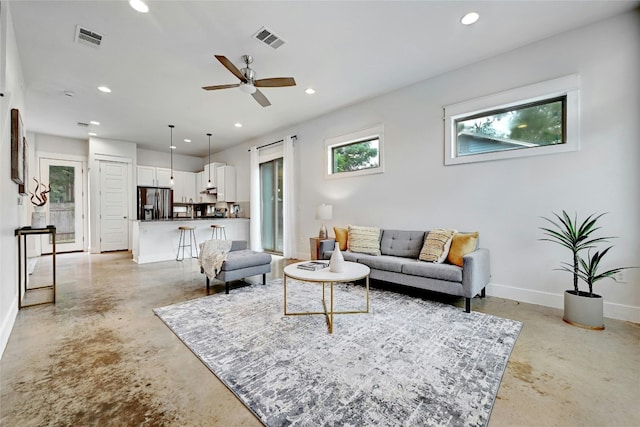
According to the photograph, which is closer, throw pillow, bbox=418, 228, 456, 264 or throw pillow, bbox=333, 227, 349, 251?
throw pillow, bbox=418, 228, 456, 264

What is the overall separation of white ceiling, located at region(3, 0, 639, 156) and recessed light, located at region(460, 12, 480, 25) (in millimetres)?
62

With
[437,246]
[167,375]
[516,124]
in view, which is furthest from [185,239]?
[516,124]

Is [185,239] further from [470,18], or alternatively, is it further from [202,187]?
[470,18]

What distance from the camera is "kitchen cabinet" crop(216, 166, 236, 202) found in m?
7.93

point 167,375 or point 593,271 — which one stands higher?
point 593,271

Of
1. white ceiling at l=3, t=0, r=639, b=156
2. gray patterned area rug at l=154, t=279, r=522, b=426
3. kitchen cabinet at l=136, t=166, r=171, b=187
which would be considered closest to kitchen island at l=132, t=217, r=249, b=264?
kitchen cabinet at l=136, t=166, r=171, b=187

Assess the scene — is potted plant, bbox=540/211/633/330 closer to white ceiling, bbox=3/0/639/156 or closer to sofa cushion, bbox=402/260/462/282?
sofa cushion, bbox=402/260/462/282

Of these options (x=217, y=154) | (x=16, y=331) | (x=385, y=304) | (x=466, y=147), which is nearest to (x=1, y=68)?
(x=16, y=331)

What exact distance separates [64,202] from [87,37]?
240 inches

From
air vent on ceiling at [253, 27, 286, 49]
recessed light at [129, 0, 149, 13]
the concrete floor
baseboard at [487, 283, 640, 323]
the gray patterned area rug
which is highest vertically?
air vent on ceiling at [253, 27, 286, 49]

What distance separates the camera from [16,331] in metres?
2.46

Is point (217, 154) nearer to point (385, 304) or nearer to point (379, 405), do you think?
point (385, 304)

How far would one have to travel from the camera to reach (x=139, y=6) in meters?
2.53

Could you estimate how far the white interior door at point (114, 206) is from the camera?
23.8ft
